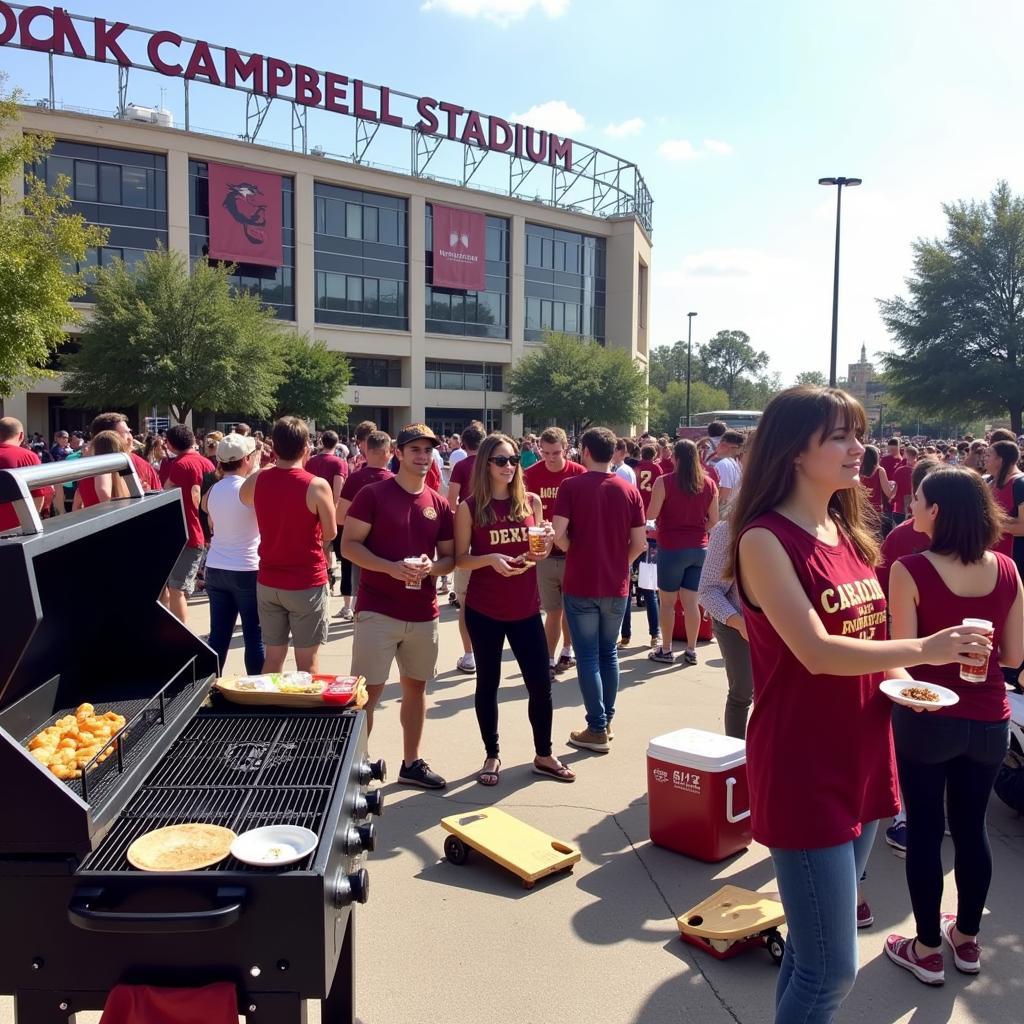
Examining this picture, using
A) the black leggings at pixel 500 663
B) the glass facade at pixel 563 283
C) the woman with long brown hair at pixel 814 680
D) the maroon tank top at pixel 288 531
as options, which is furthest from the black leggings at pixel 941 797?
the glass facade at pixel 563 283

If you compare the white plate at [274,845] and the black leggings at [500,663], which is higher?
the white plate at [274,845]

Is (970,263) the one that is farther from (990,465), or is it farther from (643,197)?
(990,465)

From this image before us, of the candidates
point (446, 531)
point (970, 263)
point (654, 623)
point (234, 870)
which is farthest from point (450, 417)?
point (234, 870)

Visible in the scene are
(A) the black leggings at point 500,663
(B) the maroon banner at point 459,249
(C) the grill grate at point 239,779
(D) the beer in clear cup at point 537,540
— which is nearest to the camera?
(C) the grill grate at point 239,779

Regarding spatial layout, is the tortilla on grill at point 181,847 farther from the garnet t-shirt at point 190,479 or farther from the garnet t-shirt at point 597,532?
the garnet t-shirt at point 190,479

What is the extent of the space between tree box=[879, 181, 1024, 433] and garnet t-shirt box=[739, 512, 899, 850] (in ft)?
130

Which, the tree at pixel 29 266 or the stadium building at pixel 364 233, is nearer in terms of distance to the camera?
the tree at pixel 29 266

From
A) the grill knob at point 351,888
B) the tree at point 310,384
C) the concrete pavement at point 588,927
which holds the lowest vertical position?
the concrete pavement at point 588,927

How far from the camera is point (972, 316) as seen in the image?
3738 cm

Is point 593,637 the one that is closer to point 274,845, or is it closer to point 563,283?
point 274,845

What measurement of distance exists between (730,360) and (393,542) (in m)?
138

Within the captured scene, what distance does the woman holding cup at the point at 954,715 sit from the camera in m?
3.27

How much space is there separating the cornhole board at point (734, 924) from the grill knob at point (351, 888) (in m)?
1.81

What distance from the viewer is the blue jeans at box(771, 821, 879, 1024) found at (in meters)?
2.25
